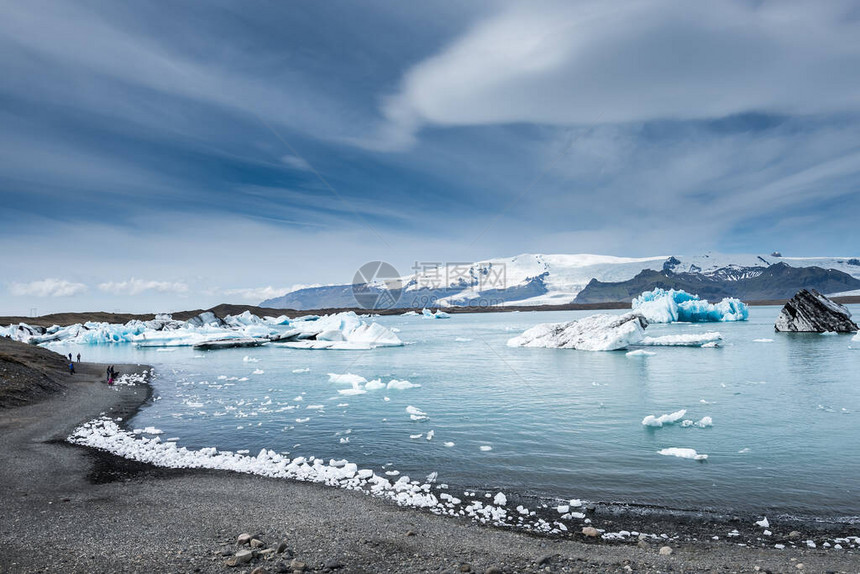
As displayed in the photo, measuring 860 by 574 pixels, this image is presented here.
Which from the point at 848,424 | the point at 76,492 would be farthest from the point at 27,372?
the point at 848,424

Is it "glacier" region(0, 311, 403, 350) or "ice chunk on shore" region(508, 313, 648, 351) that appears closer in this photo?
"ice chunk on shore" region(508, 313, 648, 351)

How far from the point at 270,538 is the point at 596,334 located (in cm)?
2829

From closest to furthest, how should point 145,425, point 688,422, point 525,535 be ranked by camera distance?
1. point 525,535
2. point 688,422
3. point 145,425

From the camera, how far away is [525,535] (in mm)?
6277

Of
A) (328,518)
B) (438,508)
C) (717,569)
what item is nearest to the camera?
(717,569)

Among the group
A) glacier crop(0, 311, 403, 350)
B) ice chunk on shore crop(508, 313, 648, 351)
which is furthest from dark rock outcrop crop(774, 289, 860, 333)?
glacier crop(0, 311, 403, 350)

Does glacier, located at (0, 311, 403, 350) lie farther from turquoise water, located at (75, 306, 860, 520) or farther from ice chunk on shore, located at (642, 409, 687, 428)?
ice chunk on shore, located at (642, 409, 687, 428)

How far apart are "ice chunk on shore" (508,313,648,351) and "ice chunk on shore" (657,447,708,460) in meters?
21.2

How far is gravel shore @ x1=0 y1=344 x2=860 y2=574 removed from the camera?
5.21 meters

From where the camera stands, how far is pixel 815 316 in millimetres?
42125

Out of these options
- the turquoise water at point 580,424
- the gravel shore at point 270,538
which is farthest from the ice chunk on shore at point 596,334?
the gravel shore at point 270,538

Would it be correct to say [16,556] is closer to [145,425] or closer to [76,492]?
[76,492]

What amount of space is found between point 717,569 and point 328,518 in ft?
16.0

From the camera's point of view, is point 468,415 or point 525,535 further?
point 468,415
